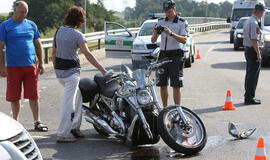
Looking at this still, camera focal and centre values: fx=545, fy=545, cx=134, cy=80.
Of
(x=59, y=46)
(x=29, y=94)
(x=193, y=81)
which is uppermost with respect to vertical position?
(x=59, y=46)

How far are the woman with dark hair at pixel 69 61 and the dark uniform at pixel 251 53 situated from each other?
4173mm

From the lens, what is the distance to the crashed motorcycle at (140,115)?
262 inches

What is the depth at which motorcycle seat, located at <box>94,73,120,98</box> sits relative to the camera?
7.25m

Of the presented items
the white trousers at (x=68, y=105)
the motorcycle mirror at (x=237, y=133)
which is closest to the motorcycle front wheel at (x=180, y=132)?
the motorcycle mirror at (x=237, y=133)

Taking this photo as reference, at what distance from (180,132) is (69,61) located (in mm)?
1900

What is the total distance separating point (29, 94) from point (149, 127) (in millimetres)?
2263

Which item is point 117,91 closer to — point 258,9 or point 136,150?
point 136,150

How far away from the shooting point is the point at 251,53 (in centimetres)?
1062

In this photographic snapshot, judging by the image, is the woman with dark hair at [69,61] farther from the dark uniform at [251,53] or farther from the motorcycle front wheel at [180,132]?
the dark uniform at [251,53]

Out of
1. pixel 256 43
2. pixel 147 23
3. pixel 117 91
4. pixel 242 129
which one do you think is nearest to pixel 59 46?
pixel 117 91

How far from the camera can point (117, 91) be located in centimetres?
714

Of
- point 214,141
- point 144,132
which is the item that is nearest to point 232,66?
point 214,141

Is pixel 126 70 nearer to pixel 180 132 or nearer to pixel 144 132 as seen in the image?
pixel 144 132

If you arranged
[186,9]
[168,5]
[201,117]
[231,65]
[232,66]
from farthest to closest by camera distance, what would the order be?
1. [186,9]
2. [231,65]
3. [232,66]
4. [201,117]
5. [168,5]
